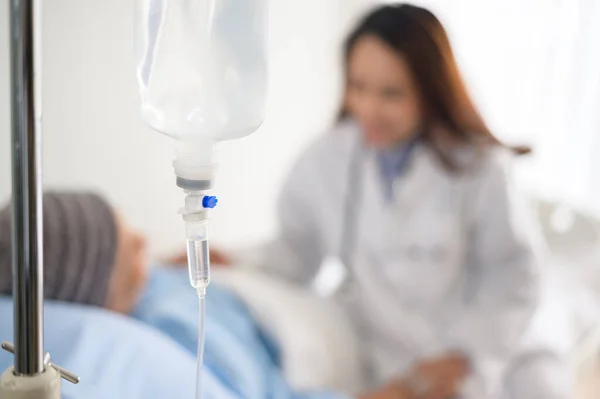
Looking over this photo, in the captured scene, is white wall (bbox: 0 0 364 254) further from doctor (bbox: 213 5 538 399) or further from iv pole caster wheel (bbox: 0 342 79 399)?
iv pole caster wheel (bbox: 0 342 79 399)

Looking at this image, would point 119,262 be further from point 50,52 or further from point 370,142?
point 370,142

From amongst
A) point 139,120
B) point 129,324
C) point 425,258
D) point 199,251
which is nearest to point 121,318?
point 129,324

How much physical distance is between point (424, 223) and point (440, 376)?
0.93 ft

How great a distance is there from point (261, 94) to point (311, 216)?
3.09 ft

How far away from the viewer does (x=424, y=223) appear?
1.38 m

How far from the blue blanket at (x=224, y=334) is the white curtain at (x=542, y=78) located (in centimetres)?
63

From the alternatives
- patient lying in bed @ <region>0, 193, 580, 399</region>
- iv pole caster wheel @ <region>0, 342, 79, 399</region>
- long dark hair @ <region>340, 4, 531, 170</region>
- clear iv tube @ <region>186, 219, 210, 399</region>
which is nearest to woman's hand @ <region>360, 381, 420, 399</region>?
patient lying in bed @ <region>0, 193, 580, 399</region>

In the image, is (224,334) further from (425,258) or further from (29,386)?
(29,386)

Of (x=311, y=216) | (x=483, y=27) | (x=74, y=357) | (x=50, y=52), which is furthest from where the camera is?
(x=311, y=216)

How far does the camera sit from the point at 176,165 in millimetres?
588

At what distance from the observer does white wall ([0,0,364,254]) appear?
1280 mm

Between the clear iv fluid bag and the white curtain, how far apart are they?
2.74 feet

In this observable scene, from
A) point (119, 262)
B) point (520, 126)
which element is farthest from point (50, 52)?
point (520, 126)

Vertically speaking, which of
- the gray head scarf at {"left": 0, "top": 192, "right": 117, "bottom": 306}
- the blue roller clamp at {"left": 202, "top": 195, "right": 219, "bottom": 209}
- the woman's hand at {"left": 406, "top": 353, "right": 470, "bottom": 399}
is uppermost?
the blue roller clamp at {"left": 202, "top": 195, "right": 219, "bottom": 209}
